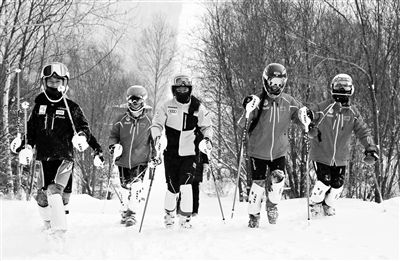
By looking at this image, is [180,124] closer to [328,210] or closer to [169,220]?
[169,220]

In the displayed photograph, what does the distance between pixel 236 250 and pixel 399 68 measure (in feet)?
28.0

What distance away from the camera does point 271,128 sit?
579 centimetres

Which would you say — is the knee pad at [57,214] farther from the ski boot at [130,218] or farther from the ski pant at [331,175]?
the ski pant at [331,175]

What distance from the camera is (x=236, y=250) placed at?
4.53m

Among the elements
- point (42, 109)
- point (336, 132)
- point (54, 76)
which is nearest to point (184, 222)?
point (42, 109)

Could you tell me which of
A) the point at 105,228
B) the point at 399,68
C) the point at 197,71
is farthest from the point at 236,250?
the point at 197,71

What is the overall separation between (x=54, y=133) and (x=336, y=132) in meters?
3.96

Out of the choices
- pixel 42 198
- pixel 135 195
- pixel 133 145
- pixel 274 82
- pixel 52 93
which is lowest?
pixel 135 195

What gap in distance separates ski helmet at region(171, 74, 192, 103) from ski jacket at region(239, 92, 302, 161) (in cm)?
80

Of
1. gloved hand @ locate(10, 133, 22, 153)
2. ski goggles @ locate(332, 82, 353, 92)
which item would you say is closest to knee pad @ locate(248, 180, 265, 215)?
ski goggles @ locate(332, 82, 353, 92)

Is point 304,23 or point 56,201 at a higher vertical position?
point 304,23

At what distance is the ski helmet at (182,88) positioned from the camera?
19.1 feet

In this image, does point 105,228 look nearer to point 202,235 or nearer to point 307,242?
point 202,235

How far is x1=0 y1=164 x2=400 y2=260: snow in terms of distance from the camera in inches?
172
